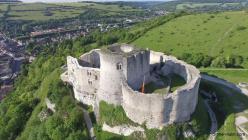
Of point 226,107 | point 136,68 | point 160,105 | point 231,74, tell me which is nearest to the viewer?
point 160,105

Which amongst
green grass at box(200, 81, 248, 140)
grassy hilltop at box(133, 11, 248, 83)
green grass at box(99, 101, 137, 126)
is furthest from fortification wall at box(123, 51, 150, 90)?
grassy hilltop at box(133, 11, 248, 83)

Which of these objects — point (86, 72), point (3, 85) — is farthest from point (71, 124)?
point (3, 85)

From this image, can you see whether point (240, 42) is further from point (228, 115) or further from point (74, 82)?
point (74, 82)

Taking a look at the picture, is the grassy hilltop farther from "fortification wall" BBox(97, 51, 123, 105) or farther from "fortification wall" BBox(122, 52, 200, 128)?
"fortification wall" BBox(97, 51, 123, 105)

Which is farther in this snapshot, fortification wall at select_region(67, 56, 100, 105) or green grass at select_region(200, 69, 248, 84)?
green grass at select_region(200, 69, 248, 84)

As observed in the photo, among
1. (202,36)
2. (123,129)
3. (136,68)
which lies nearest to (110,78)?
(136,68)

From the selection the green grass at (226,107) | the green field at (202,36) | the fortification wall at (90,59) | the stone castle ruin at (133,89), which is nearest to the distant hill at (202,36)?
the green field at (202,36)

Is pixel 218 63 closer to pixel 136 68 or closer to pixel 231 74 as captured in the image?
pixel 231 74

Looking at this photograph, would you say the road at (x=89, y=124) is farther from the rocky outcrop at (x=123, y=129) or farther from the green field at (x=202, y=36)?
the green field at (x=202, y=36)
